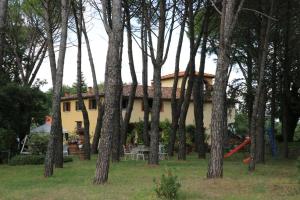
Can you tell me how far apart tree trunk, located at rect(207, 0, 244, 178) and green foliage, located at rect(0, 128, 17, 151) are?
1386cm

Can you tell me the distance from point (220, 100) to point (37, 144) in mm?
14773

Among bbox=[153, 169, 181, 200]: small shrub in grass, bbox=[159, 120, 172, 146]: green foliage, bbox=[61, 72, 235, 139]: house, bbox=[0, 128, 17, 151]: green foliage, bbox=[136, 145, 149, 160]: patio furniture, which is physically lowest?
bbox=[153, 169, 181, 200]: small shrub in grass

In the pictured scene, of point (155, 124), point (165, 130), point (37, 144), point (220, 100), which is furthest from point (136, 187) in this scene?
point (165, 130)

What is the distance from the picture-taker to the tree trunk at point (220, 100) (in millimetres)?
14414

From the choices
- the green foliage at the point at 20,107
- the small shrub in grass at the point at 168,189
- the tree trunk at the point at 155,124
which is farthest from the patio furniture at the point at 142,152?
the small shrub in grass at the point at 168,189

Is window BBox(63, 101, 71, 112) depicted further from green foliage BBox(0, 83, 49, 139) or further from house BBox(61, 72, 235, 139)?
green foliage BBox(0, 83, 49, 139)

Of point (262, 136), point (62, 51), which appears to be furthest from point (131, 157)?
point (62, 51)

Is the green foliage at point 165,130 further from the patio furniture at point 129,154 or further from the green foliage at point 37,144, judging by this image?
the green foliage at point 37,144

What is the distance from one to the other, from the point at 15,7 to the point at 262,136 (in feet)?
60.0

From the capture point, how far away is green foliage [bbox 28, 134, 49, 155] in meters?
26.8

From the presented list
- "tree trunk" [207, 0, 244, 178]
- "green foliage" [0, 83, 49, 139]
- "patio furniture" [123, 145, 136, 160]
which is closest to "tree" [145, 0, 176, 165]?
"tree trunk" [207, 0, 244, 178]

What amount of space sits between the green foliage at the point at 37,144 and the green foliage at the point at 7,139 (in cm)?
84

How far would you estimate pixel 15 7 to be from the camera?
33.3 metres

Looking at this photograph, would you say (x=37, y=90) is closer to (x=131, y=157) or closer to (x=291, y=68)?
(x=131, y=157)
